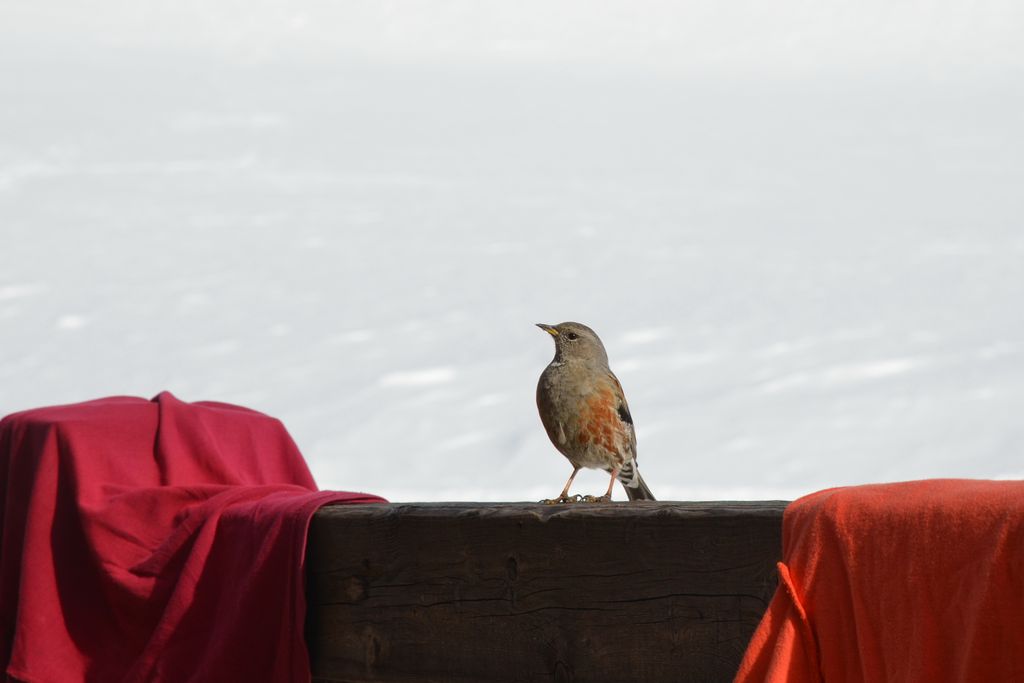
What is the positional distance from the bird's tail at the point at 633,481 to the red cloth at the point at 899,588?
2.15 m

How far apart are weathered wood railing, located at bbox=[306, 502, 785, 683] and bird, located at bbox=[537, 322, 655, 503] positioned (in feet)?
3.58

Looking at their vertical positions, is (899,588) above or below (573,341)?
below

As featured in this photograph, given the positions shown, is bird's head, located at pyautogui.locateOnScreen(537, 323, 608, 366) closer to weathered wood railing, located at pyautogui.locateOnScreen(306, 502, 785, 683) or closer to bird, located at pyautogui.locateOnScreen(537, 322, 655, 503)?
bird, located at pyautogui.locateOnScreen(537, 322, 655, 503)

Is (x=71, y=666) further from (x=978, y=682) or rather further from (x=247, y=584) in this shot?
(x=978, y=682)

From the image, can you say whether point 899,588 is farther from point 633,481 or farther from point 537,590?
point 633,481

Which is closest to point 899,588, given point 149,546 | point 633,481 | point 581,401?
point 149,546

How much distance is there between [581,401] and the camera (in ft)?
12.4

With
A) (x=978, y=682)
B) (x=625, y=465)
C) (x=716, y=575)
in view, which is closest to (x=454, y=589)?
(x=716, y=575)

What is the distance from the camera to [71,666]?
3.04m

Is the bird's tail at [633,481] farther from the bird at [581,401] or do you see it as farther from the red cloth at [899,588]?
the red cloth at [899,588]

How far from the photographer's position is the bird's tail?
417 centimetres

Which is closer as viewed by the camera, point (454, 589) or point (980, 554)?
point (980, 554)

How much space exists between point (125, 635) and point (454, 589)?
2.69 ft

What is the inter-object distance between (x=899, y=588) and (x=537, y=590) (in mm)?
827
